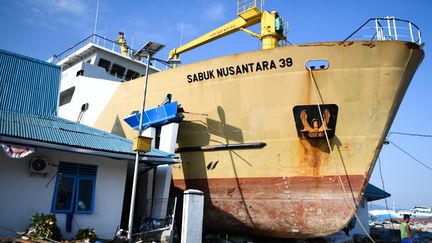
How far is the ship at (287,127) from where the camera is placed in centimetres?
967

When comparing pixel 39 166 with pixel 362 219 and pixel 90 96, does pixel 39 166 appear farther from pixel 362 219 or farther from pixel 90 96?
pixel 362 219

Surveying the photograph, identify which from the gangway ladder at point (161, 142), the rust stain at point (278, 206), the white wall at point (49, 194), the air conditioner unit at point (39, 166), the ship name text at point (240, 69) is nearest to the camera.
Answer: the white wall at point (49, 194)

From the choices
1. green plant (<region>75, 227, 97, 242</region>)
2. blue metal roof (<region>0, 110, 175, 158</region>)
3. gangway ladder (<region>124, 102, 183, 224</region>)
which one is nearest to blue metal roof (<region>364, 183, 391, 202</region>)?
gangway ladder (<region>124, 102, 183, 224</region>)

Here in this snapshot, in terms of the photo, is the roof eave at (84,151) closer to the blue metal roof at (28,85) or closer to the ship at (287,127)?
the ship at (287,127)

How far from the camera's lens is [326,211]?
32.1 feet

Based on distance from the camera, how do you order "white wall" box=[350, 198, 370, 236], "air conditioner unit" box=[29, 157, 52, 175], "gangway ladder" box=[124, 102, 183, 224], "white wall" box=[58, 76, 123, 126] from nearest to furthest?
1. "air conditioner unit" box=[29, 157, 52, 175]
2. "gangway ladder" box=[124, 102, 183, 224]
3. "white wall" box=[58, 76, 123, 126]
4. "white wall" box=[350, 198, 370, 236]

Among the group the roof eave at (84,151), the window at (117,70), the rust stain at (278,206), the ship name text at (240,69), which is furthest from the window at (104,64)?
the rust stain at (278,206)

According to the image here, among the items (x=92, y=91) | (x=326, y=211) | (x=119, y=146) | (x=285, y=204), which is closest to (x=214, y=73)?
(x=119, y=146)

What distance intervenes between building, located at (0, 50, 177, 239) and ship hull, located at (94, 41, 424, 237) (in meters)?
1.95

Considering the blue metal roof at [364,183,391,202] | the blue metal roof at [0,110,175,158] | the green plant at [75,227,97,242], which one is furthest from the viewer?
the blue metal roof at [364,183,391,202]

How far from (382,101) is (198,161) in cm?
600

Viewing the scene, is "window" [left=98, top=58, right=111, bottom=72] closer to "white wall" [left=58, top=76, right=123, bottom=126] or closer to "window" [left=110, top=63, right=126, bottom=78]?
"window" [left=110, top=63, right=126, bottom=78]

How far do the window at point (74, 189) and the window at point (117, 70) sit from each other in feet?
32.8

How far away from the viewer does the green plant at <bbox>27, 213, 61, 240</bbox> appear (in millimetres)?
8328
